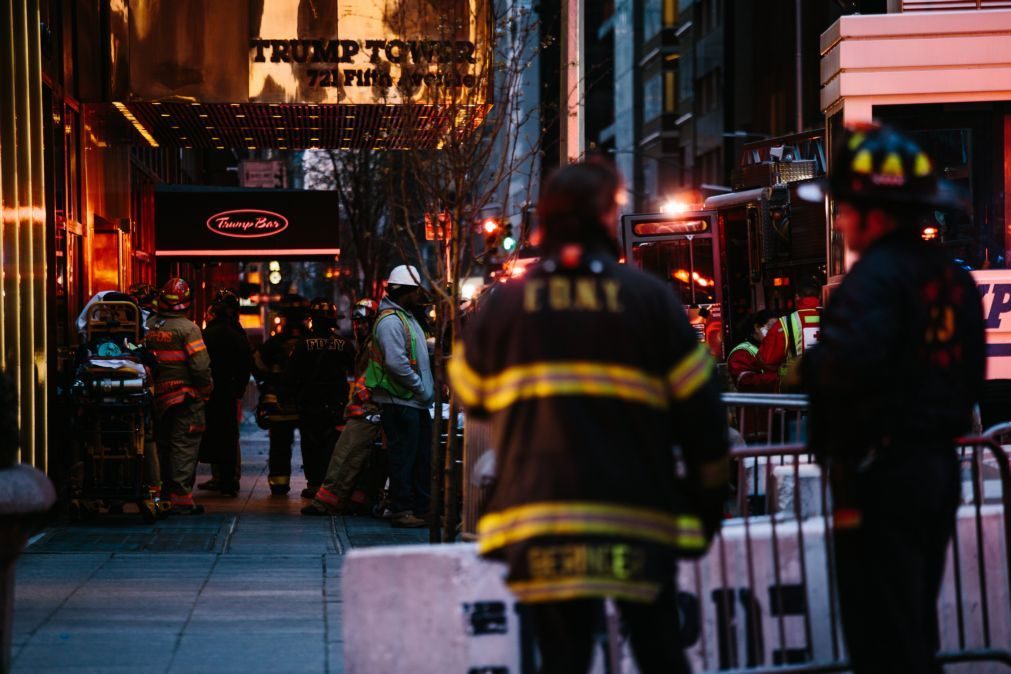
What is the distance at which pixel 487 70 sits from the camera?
13594 mm

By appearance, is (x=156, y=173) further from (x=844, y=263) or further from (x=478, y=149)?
(x=844, y=263)

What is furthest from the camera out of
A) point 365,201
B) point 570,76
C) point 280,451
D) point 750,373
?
point 365,201

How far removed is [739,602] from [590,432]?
2.14m

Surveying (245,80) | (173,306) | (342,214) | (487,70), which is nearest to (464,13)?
(487,70)

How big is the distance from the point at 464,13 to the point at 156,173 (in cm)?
1004

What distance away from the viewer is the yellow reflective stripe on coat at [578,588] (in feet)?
14.2

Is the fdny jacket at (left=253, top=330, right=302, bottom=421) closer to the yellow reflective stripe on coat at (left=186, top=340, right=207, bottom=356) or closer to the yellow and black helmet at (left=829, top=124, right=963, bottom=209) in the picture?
the yellow reflective stripe on coat at (left=186, top=340, right=207, bottom=356)

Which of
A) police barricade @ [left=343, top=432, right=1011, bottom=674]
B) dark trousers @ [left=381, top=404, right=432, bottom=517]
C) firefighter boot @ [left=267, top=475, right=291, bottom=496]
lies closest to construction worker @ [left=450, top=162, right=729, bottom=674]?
police barricade @ [left=343, top=432, right=1011, bottom=674]

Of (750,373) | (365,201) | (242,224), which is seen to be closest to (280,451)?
(242,224)

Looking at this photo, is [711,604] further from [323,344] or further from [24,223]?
[323,344]

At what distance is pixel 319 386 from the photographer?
15.8 meters

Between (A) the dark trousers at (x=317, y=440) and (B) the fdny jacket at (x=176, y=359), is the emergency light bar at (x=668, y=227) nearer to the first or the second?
(A) the dark trousers at (x=317, y=440)

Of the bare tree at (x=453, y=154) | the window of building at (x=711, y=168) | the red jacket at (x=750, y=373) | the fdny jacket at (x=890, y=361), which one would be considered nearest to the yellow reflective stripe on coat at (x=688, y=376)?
the fdny jacket at (x=890, y=361)

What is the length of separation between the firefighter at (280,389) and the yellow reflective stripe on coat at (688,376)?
11.7m
